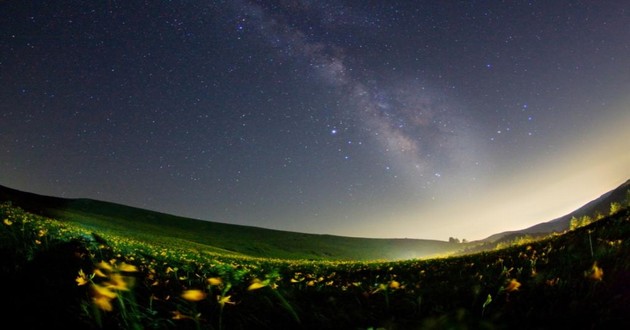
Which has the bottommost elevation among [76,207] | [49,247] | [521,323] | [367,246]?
[367,246]

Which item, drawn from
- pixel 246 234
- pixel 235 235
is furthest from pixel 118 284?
pixel 246 234

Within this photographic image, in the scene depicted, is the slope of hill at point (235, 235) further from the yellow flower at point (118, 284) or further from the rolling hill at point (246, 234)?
the yellow flower at point (118, 284)

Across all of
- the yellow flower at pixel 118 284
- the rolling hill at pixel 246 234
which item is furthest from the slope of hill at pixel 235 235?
the yellow flower at pixel 118 284

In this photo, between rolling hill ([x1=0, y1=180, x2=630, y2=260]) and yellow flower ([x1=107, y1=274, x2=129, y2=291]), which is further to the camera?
rolling hill ([x1=0, y1=180, x2=630, y2=260])

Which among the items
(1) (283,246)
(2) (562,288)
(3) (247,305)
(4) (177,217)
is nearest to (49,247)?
(3) (247,305)

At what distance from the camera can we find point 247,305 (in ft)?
5.89

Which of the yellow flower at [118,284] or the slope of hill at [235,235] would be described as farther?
the slope of hill at [235,235]

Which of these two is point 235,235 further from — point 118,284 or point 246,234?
point 118,284

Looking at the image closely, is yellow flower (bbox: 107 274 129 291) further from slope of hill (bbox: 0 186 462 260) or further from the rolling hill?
slope of hill (bbox: 0 186 462 260)

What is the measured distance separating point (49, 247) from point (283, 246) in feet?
214

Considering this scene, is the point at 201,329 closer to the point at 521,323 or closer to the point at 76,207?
the point at 521,323

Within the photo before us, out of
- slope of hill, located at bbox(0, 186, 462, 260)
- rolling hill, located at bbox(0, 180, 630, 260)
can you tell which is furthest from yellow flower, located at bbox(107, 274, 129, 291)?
slope of hill, located at bbox(0, 186, 462, 260)

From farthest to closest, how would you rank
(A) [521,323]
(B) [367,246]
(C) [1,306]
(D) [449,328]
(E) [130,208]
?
(B) [367,246] < (E) [130,208] < (C) [1,306] < (A) [521,323] < (D) [449,328]

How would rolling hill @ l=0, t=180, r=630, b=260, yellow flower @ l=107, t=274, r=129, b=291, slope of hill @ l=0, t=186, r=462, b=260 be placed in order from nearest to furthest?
yellow flower @ l=107, t=274, r=129, b=291, rolling hill @ l=0, t=180, r=630, b=260, slope of hill @ l=0, t=186, r=462, b=260
